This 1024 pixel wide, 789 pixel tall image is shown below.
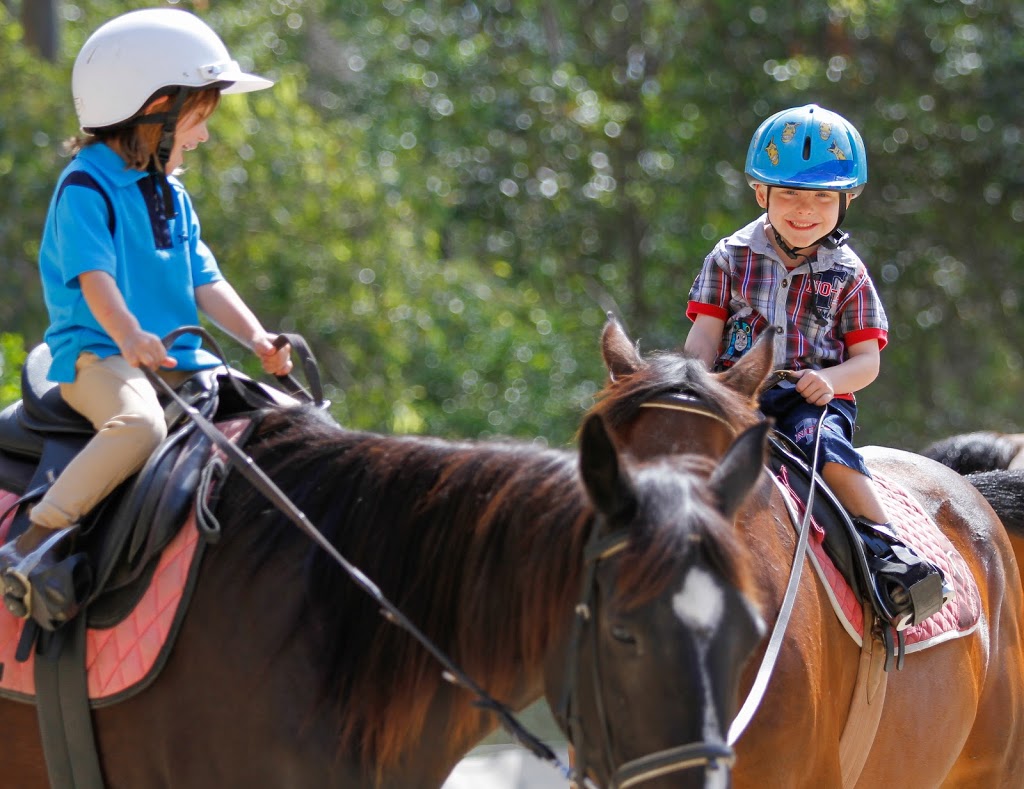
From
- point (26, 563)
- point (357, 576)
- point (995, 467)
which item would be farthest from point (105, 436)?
point (995, 467)

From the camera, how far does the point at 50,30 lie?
11500 millimetres

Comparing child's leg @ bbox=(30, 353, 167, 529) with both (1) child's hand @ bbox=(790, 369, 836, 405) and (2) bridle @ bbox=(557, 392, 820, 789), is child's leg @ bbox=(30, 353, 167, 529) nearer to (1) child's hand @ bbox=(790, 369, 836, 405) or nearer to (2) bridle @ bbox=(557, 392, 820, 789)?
(2) bridle @ bbox=(557, 392, 820, 789)

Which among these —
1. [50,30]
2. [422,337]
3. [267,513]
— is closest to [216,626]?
[267,513]

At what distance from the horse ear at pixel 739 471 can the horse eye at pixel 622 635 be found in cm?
31

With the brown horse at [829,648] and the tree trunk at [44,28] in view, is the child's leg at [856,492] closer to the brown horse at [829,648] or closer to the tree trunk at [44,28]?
the brown horse at [829,648]

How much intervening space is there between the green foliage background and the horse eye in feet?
28.5

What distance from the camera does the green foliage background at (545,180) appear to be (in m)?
11.3

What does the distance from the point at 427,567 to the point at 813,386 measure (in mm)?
1310

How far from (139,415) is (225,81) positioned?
95cm

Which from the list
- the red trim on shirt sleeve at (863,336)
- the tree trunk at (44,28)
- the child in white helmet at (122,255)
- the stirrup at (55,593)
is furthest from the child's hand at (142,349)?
the tree trunk at (44,28)

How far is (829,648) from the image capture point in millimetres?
3514

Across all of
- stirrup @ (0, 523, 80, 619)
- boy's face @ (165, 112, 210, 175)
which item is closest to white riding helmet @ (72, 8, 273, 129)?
boy's face @ (165, 112, 210, 175)

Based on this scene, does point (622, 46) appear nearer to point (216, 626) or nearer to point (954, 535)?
point (954, 535)

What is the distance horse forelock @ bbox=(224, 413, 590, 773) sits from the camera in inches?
106
